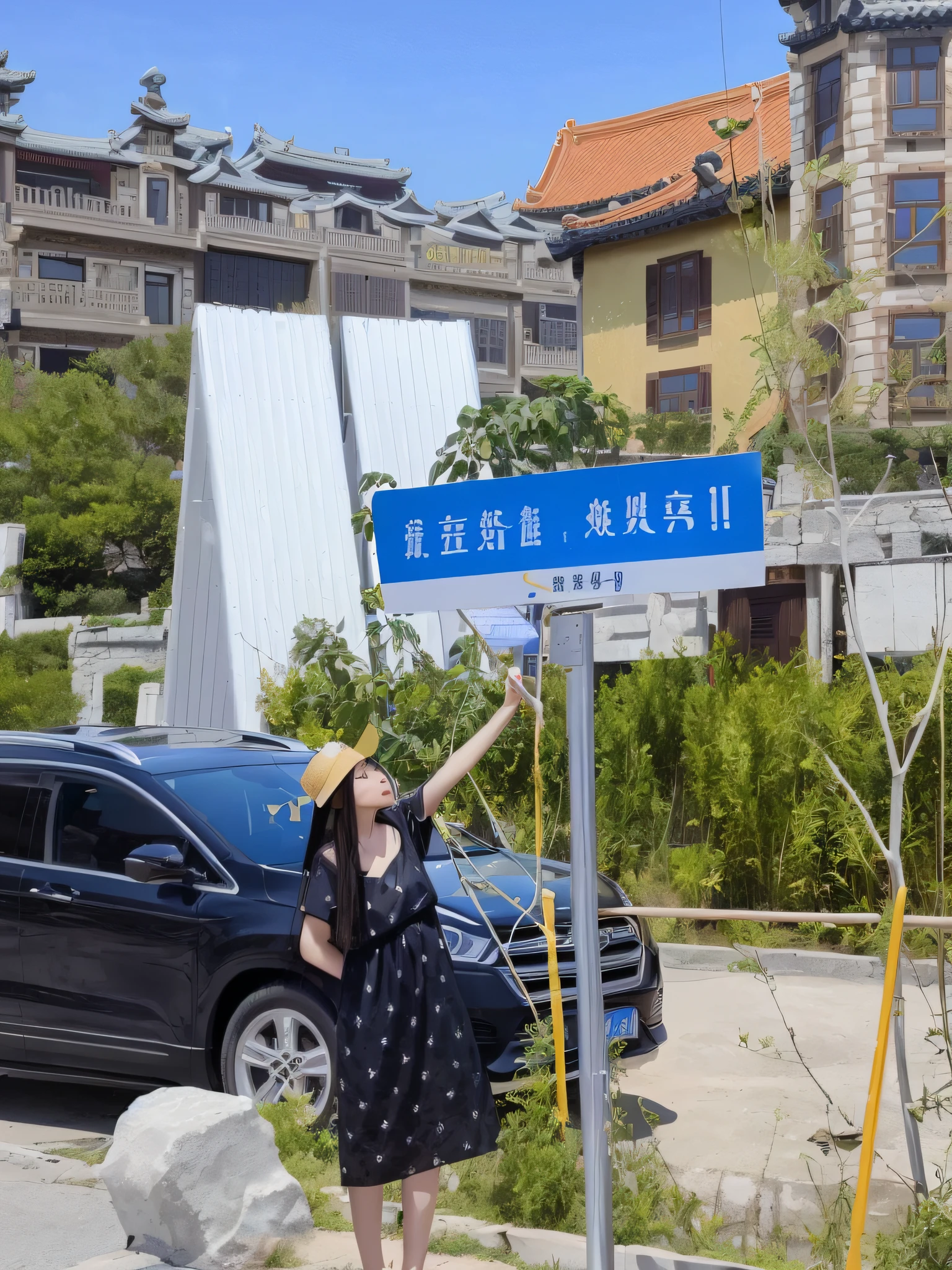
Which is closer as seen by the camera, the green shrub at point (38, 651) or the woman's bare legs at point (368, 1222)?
the woman's bare legs at point (368, 1222)

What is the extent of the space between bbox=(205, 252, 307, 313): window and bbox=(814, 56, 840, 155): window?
919 inches

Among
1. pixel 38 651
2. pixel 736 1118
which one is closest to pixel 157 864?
pixel 736 1118

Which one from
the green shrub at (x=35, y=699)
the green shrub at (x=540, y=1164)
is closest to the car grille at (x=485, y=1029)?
the green shrub at (x=540, y=1164)

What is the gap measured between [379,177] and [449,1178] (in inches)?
2043

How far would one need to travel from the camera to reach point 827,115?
26312 millimetres

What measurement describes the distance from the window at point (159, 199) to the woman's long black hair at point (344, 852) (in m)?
46.4

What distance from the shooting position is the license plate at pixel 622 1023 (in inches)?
193

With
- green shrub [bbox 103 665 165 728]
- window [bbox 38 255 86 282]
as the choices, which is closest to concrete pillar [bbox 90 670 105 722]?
green shrub [bbox 103 665 165 728]

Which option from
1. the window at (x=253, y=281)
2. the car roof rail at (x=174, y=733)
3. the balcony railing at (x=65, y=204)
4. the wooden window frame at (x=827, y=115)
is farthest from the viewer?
the window at (x=253, y=281)

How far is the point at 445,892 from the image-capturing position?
549 cm

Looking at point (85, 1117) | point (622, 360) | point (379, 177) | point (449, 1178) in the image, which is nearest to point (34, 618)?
point (622, 360)

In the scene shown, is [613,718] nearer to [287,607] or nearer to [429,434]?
[287,607]

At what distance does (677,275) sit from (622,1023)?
26859mm

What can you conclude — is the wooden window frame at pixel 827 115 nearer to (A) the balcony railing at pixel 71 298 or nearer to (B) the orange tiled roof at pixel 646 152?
(B) the orange tiled roof at pixel 646 152
